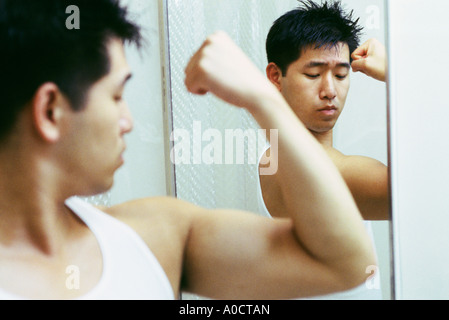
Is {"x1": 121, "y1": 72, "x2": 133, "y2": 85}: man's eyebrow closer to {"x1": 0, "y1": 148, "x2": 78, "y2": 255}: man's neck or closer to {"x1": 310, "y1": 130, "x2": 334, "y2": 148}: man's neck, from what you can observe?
{"x1": 0, "y1": 148, "x2": 78, "y2": 255}: man's neck

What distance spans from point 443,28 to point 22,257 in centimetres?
94

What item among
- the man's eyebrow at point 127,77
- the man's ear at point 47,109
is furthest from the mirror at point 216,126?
the man's ear at point 47,109

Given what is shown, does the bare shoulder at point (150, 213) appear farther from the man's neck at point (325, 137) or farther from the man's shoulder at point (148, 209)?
the man's neck at point (325, 137)

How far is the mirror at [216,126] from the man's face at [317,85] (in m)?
0.04

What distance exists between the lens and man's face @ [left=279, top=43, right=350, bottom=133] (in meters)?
0.89

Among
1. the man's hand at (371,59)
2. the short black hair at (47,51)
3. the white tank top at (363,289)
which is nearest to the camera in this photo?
the short black hair at (47,51)

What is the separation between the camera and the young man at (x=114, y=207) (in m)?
0.68

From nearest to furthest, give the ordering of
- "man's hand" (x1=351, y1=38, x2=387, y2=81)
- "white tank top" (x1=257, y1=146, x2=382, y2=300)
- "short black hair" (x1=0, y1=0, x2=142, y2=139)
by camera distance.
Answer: "short black hair" (x1=0, y1=0, x2=142, y2=139) < "white tank top" (x1=257, y1=146, x2=382, y2=300) < "man's hand" (x1=351, y1=38, x2=387, y2=81)

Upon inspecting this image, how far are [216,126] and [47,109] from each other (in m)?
0.30

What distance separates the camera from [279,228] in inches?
30.5

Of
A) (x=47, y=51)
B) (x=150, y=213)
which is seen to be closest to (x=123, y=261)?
(x=150, y=213)

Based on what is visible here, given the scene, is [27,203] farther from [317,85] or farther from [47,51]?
[317,85]

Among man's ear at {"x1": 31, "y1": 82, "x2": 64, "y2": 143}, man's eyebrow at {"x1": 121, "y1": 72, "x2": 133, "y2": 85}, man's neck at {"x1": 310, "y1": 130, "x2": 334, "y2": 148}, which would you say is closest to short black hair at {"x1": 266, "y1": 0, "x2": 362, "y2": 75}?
man's neck at {"x1": 310, "y1": 130, "x2": 334, "y2": 148}

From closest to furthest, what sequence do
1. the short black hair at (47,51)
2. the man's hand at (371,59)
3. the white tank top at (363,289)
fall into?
the short black hair at (47,51)
the white tank top at (363,289)
the man's hand at (371,59)
